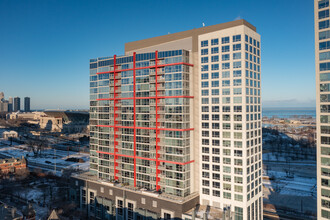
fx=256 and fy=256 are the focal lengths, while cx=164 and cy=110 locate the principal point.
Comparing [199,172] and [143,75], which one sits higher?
[143,75]

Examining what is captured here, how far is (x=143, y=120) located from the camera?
6819 centimetres

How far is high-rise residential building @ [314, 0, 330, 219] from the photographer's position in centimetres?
4547

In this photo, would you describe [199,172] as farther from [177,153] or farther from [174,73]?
[174,73]

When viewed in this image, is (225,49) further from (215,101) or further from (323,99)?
(323,99)

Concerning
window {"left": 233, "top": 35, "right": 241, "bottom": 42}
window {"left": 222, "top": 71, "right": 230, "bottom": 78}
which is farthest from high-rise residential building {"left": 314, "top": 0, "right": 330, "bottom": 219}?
window {"left": 222, "top": 71, "right": 230, "bottom": 78}

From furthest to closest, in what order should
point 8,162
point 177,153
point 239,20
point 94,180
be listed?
point 8,162 < point 94,180 < point 177,153 < point 239,20

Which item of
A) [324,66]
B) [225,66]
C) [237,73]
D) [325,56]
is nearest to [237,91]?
[237,73]

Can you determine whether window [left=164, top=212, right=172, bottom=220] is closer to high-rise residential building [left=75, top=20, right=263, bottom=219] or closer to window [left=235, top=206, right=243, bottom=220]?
high-rise residential building [left=75, top=20, right=263, bottom=219]

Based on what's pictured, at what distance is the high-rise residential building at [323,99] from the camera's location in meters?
45.5

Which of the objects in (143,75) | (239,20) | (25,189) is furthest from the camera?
(25,189)

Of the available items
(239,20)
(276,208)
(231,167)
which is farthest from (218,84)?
(276,208)

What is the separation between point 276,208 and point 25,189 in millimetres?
86478

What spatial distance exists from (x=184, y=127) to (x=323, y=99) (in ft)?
96.2

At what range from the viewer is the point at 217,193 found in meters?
60.2
